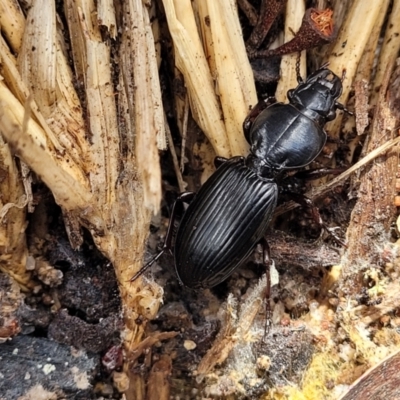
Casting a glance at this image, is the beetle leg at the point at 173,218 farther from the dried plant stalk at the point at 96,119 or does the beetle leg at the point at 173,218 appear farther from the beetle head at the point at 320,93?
the beetle head at the point at 320,93

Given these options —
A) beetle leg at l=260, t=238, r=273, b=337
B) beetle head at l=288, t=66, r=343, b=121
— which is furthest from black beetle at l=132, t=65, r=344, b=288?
beetle leg at l=260, t=238, r=273, b=337

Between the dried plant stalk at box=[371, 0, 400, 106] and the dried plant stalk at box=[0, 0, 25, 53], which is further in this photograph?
the dried plant stalk at box=[371, 0, 400, 106]

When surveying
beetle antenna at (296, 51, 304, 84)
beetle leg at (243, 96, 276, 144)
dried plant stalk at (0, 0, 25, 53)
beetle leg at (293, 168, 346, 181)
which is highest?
dried plant stalk at (0, 0, 25, 53)

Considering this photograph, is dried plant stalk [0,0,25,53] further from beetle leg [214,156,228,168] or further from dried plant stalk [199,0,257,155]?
beetle leg [214,156,228,168]

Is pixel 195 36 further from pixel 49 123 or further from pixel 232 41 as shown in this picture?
pixel 49 123

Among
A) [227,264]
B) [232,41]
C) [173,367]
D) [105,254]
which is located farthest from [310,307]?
[232,41]

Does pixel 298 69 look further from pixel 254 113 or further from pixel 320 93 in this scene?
pixel 254 113

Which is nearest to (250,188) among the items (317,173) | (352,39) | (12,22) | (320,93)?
(317,173)
